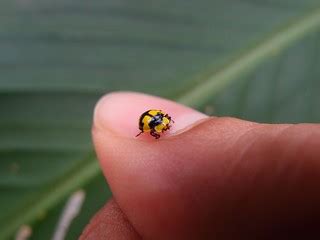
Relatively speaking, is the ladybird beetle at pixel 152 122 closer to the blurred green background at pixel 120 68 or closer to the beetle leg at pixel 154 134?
the beetle leg at pixel 154 134

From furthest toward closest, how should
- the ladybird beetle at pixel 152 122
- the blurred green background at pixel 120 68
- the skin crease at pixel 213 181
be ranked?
the blurred green background at pixel 120 68, the ladybird beetle at pixel 152 122, the skin crease at pixel 213 181

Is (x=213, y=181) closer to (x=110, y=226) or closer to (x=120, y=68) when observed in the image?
(x=110, y=226)

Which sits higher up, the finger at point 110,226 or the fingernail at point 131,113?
the fingernail at point 131,113

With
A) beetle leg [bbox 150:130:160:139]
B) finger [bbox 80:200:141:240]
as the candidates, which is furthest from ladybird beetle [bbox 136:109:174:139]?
finger [bbox 80:200:141:240]

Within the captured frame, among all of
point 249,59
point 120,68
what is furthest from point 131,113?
point 249,59

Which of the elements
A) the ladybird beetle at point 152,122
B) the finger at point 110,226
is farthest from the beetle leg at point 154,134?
the finger at point 110,226

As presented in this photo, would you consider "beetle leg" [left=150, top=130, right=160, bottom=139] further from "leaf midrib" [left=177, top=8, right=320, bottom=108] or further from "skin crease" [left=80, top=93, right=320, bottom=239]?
"leaf midrib" [left=177, top=8, right=320, bottom=108]
